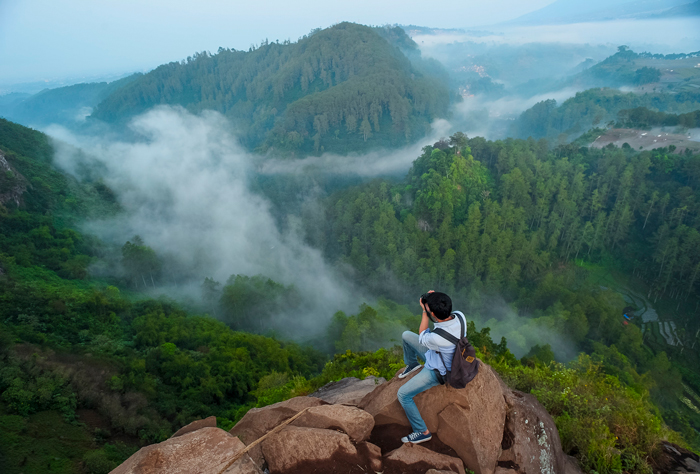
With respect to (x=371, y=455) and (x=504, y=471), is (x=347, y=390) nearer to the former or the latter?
(x=371, y=455)

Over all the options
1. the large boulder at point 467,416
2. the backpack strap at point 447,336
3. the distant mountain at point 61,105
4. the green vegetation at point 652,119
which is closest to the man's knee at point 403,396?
the large boulder at point 467,416

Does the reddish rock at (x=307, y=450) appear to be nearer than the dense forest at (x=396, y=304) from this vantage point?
Yes

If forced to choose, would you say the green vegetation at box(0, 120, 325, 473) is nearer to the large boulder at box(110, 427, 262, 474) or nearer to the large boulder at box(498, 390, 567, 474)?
the large boulder at box(110, 427, 262, 474)

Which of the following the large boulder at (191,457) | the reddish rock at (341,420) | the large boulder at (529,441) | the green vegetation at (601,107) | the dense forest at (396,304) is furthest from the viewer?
the green vegetation at (601,107)

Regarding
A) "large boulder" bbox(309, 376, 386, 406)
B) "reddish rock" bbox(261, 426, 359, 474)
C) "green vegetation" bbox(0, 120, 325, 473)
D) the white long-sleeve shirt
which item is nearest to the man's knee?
the white long-sleeve shirt

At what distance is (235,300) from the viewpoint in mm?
53312

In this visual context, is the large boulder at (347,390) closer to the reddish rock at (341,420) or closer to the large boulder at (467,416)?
the reddish rock at (341,420)

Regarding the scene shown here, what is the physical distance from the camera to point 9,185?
→ 50.8 m

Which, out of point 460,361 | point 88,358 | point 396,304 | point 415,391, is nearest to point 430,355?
point 460,361

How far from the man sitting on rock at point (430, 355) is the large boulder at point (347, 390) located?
246 centimetres

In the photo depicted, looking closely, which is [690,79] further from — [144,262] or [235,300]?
[144,262]

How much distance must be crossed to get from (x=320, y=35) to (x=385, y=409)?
15530 cm

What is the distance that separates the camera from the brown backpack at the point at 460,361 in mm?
6355

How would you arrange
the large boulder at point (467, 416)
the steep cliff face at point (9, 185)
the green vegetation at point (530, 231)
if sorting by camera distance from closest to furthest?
1. the large boulder at point (467, 416)
2. the steep cliff face at point (9, 185)
3. the green vegetation at point (530, 231)
